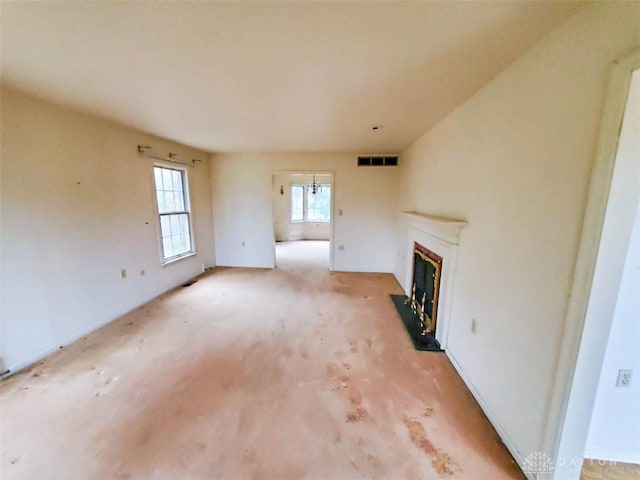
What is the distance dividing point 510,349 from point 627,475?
0.80 meters

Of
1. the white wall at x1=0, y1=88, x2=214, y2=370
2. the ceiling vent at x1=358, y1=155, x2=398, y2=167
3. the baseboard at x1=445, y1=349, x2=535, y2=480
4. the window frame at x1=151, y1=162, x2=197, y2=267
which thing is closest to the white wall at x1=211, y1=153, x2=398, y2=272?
the ceiling vent at x1=358, y1=155, x2=398, y2=167

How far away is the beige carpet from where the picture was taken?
56.3 inches

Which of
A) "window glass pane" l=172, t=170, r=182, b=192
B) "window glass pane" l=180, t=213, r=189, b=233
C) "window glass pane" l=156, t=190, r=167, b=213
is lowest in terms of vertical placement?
"window glass pane" l=180, t=213, r=189, b=233

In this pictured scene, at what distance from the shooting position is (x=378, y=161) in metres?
4.84

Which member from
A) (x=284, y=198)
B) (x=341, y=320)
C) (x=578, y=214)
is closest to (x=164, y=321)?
(x=341, y=320)

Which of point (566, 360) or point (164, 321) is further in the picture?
point (164, 321)

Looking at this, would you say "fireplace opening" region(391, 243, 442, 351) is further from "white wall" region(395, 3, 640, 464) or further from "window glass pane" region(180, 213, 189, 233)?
"window glass pane" region(180, 213, 189, 233)

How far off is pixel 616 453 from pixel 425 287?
182cm

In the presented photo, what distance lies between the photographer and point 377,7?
3.76 ft

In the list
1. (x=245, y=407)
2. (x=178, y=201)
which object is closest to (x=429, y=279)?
(x=245, y=407)

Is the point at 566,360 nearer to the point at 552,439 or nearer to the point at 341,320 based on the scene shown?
the point at 552,439

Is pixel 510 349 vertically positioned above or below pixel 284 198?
below

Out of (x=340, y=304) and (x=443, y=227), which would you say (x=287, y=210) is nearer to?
(x=340, y=304)

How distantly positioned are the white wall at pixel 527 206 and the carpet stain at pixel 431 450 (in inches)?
15.4
